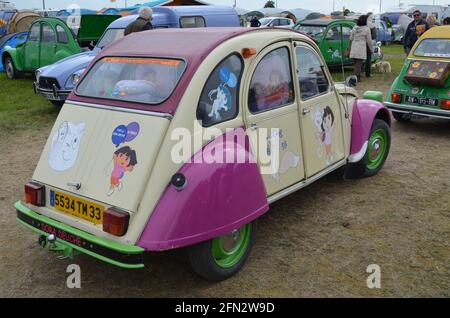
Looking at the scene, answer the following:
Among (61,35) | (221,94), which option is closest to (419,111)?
(221,94)

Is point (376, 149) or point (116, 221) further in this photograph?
point (376, 149)

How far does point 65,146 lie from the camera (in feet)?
11.6

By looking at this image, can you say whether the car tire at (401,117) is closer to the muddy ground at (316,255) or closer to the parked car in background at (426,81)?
the parked car in background at (426,81)

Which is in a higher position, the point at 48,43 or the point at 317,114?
the point at 48,43

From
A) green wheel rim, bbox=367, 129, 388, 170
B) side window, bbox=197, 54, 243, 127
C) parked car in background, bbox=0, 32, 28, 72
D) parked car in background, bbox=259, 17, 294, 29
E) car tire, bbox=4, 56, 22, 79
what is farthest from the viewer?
parked car in background, bbox=259, 17, 294, 29

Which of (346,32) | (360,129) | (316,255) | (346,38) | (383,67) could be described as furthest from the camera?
(383,67)

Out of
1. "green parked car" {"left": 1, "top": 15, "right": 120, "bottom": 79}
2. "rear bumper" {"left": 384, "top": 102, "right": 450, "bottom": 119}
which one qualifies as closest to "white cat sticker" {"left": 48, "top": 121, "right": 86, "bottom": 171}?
"rear bumper" {"left": 384, "top": 102, "right": 450, "bottom": 119}

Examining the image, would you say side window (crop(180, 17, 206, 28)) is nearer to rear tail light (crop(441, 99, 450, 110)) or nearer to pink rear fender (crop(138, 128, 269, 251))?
rear tail light (crop(441, 99, 450, 110))

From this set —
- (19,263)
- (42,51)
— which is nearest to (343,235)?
(19,263)

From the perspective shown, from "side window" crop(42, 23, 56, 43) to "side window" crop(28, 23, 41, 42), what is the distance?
0.20 m

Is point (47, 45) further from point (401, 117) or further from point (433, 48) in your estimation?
point (433, 48)

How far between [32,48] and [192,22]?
4.21 metres

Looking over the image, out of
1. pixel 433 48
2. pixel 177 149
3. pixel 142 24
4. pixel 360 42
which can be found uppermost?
pixel 142 24

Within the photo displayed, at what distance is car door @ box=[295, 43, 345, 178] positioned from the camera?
422cm
